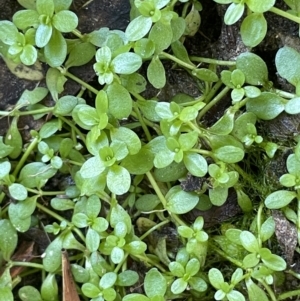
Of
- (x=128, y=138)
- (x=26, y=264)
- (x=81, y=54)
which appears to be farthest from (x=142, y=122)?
(x=26, y=264)

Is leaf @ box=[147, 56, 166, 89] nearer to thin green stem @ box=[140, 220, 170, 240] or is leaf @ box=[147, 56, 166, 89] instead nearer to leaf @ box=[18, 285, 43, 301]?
thin green stem @ box=[140, 220, 170, 240]

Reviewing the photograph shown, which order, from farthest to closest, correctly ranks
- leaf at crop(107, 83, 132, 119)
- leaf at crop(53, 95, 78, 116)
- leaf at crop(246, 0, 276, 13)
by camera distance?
leaf at crop(53, 95, 78, 116) → leaf at crop(107, 83, 132, 119) → leaf at crop(246, 0, 276, 13)

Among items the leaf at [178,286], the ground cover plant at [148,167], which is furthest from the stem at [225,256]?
the leaf at [178,286]

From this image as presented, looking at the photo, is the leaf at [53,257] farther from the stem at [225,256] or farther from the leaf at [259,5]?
the leaf at [259,5]

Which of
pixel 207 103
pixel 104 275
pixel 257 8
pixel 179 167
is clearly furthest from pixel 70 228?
pixel 257 8

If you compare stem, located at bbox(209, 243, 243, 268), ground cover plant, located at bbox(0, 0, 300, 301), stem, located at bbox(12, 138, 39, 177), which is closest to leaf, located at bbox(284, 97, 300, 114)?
ground cover plant, located at bbox(0, 0, 300, 301)

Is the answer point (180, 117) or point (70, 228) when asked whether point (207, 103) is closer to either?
point (180, 117)

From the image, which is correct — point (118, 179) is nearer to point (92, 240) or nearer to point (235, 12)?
point (92, 240)
